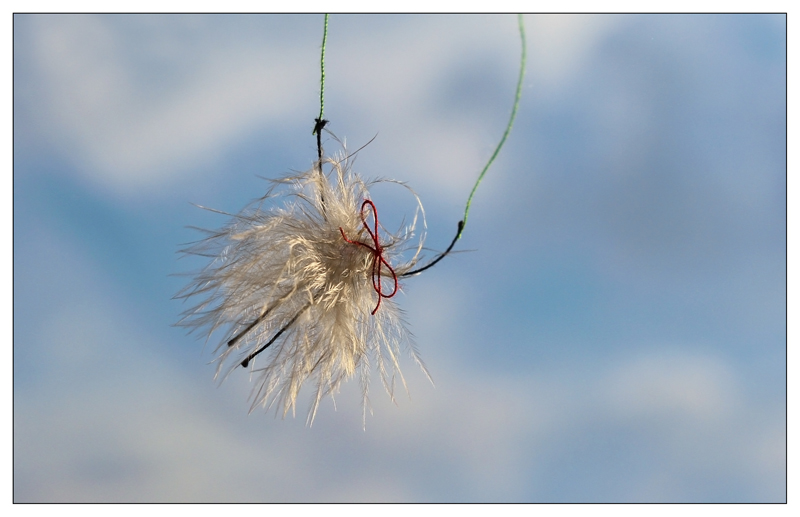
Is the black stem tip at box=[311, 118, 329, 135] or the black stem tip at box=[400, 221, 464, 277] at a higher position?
the black stem tip at box=[311, 118, 329, 135]

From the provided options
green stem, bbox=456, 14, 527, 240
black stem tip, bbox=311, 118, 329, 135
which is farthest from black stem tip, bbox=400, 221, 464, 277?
black stem tip, bbox=311, 118, 329, 135

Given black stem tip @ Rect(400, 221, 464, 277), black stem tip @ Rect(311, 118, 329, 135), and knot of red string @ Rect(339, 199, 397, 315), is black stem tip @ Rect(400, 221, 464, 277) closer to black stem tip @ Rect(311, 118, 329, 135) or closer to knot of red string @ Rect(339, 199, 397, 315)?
knot of red string @ Rect(339, 199, 397, 315)

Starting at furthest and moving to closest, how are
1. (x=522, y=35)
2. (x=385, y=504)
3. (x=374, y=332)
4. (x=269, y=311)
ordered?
(x=385, y=504) < (x=374, y=332) < (x=269, y=311) < (x=522, y=35)

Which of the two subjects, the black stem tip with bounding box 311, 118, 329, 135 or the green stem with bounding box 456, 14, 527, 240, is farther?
the black stem tip with bounding box 311, 118, 329, 135

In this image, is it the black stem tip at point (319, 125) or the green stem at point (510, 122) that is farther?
the black stem tip at point (319, 125)

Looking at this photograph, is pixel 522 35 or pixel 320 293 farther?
pixel 320 293

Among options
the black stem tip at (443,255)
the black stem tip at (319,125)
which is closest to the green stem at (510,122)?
the black stem tip at (443,255)

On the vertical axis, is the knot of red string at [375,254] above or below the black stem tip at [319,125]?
below

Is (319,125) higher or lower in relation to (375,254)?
higher

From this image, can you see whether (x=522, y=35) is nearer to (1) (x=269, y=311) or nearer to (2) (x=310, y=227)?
(2) (x=310, y=227)

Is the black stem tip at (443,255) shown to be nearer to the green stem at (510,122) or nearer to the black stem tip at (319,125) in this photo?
the green stem at (510,122)

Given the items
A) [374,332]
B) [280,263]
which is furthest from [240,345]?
[374,332]
